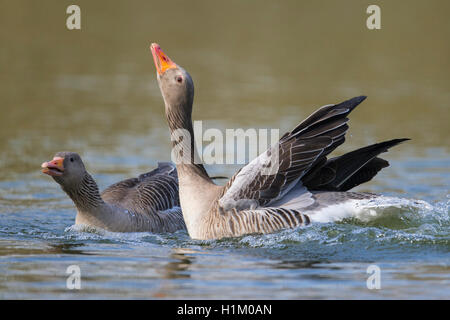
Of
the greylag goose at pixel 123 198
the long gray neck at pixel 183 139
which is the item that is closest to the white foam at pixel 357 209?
the long gray neck at pixel 183 139

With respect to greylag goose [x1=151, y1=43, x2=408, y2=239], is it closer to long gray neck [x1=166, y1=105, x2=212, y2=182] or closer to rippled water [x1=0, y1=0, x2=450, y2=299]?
long gray neck [x1=166, y1=105, x2=212, y2=182]

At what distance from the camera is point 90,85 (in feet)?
81.8

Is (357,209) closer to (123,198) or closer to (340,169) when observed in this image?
(340,169)

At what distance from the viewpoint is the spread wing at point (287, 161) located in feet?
35.8

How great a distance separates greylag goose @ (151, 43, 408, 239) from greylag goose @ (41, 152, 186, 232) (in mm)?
1233

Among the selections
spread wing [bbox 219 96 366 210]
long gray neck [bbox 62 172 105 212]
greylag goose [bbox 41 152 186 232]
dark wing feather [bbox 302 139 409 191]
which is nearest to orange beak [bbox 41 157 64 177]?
greylag goose [bbox 41 152 186 232]

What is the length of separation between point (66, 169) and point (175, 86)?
77.5 inches

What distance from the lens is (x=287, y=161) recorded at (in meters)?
10.9

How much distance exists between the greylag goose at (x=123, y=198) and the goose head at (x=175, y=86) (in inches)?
62.8

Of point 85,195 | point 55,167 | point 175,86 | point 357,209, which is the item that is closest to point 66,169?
point 55,167

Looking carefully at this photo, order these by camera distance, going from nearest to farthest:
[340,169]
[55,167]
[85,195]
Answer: [55,167]
[340,169]
[85,195]

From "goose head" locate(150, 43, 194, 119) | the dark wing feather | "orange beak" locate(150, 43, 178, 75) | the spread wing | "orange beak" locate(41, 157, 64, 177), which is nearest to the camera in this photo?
the spread wing

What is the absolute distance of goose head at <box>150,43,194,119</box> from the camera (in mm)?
11547
